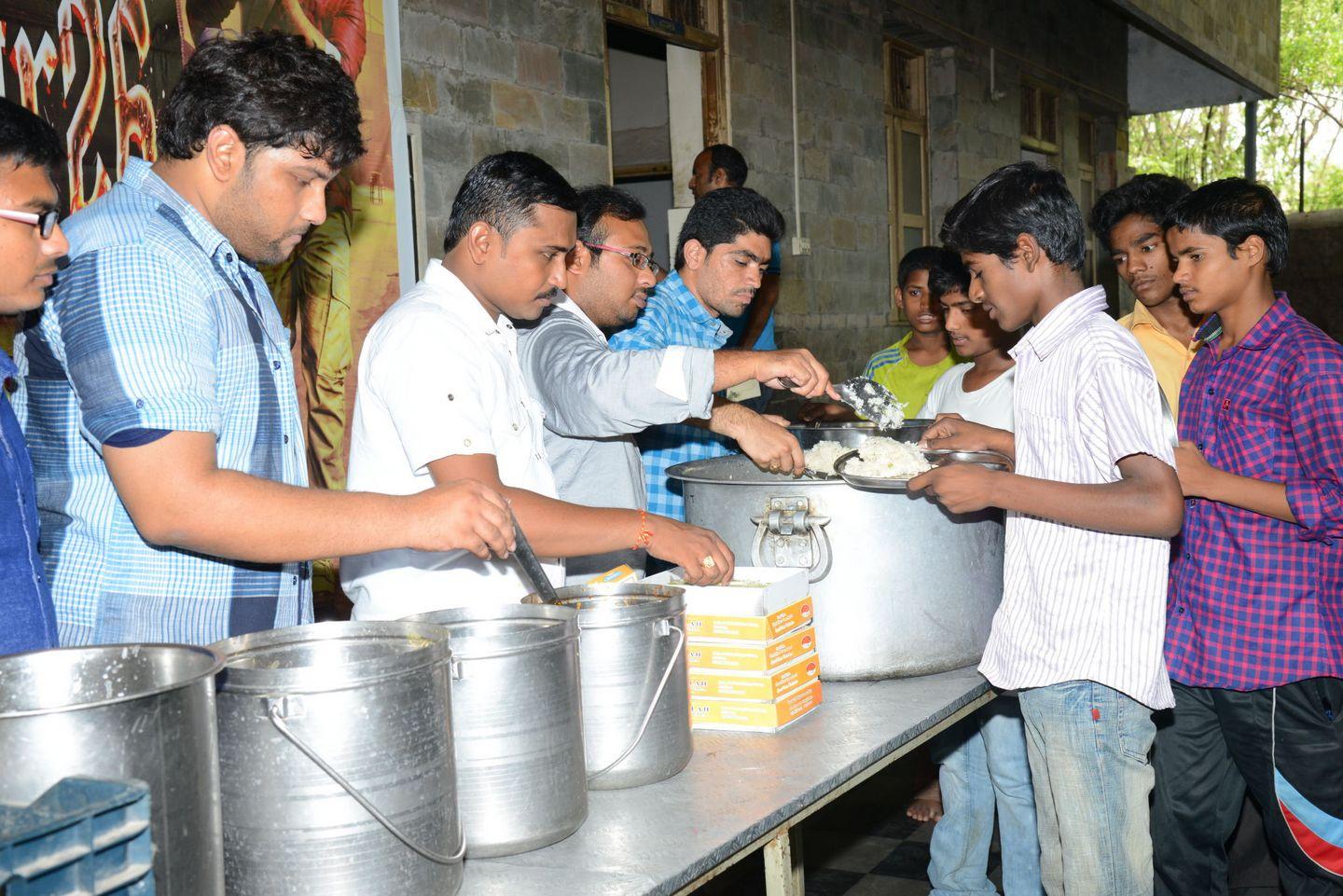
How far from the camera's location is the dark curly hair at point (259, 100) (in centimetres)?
165

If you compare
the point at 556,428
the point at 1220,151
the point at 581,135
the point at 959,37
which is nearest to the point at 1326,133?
the point at 1220,151

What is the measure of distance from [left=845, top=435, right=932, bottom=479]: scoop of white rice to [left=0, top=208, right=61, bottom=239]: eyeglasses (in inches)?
57.5

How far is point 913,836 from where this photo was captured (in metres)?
4.22

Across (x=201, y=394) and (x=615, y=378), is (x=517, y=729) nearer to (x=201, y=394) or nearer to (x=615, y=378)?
(x=201, y=394)

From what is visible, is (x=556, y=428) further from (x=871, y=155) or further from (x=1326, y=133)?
(x=1326, y=133)

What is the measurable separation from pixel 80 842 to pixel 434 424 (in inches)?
42.3

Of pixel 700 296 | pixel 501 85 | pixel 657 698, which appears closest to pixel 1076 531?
pixel 657 698

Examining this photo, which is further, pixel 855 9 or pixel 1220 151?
pixel 1220 151

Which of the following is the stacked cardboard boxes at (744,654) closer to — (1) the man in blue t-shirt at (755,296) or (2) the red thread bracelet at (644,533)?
(2) the red thread bracelet at (644,533)

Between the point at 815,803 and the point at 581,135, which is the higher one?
the point at 581,135

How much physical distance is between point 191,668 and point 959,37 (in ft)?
30.0

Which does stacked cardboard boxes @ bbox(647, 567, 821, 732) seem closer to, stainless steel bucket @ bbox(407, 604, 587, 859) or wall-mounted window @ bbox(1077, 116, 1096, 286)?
stainless steel bucket @ bbox(407, 604, 587, 859)

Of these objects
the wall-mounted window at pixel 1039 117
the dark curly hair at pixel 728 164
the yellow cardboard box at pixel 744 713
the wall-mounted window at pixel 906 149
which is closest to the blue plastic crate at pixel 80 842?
the yellow cardboard box at pixel 744 713

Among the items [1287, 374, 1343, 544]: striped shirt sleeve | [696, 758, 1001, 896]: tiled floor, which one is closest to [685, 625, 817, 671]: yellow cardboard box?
[1287, 374, 1343, 544]: striped shirt sleeve
